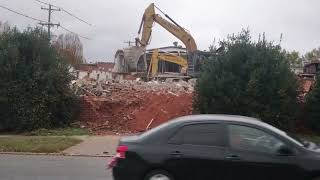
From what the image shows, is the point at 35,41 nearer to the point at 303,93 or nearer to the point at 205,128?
the point at 303,93

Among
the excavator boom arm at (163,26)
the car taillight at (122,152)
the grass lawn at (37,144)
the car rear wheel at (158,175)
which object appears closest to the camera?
the car rear wheel at (158,175)

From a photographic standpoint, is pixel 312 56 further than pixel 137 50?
Yes

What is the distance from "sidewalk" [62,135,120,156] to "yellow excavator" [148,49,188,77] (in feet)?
82.4

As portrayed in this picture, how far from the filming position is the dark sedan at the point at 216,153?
9.34m

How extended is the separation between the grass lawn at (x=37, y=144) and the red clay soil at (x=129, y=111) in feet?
12.1

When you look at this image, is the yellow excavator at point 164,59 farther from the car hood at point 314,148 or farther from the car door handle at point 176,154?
the car door handle at point 176,154

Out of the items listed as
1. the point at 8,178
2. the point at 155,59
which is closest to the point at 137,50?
the point at 155,59

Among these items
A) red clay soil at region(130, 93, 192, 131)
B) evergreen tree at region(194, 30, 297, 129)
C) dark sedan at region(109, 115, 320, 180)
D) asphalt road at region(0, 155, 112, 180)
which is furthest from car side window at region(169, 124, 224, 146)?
red clay soil at region(130, 93, 192, 131)

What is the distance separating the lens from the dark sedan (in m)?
9.34

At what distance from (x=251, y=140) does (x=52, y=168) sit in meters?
6.54

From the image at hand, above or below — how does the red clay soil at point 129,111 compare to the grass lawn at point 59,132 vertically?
above

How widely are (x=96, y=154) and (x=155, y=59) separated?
2919 cm

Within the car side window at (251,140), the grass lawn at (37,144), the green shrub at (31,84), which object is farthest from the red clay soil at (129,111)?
the car side window at (251,140)

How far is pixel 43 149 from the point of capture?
60.3 ft
